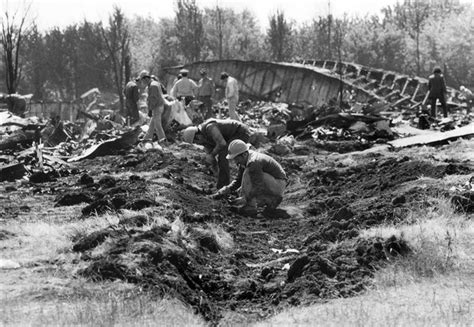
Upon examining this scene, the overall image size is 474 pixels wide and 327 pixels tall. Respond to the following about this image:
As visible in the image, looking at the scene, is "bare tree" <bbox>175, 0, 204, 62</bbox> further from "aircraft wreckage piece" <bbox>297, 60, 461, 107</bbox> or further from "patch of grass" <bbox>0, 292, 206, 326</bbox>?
"patch of grass" <bbox>0, 292, 206, 326</bbox>

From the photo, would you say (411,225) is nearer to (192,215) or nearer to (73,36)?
(192,215)

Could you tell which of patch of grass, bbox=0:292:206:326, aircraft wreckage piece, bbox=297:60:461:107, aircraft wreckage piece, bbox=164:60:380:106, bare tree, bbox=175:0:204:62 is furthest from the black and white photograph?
bare tree, bbox=175:0:204:62

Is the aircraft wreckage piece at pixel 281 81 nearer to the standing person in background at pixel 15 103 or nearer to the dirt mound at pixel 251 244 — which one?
the standing person in background at pixel 15 103

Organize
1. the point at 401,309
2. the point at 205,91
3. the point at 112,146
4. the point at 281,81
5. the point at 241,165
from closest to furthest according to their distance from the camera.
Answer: the point at 401,309 < the point at 241,165 < the point at 112,146 < the point at 205,91 < the point at 281,81

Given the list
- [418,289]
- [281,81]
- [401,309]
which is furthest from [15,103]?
[401,309]

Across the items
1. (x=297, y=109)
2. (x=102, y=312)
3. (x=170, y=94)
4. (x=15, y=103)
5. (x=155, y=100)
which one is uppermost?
(x=155, y=100)

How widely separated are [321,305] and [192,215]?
12.9ft

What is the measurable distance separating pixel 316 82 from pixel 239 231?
2645 centimetres

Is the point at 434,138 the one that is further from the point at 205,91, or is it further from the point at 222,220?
the point at 222,220

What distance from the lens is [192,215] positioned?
10.7m

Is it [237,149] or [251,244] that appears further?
[237,149]

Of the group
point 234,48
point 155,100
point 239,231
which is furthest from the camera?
point 234,48

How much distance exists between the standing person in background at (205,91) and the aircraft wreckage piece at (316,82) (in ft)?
26.8

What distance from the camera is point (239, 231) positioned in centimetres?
1073
